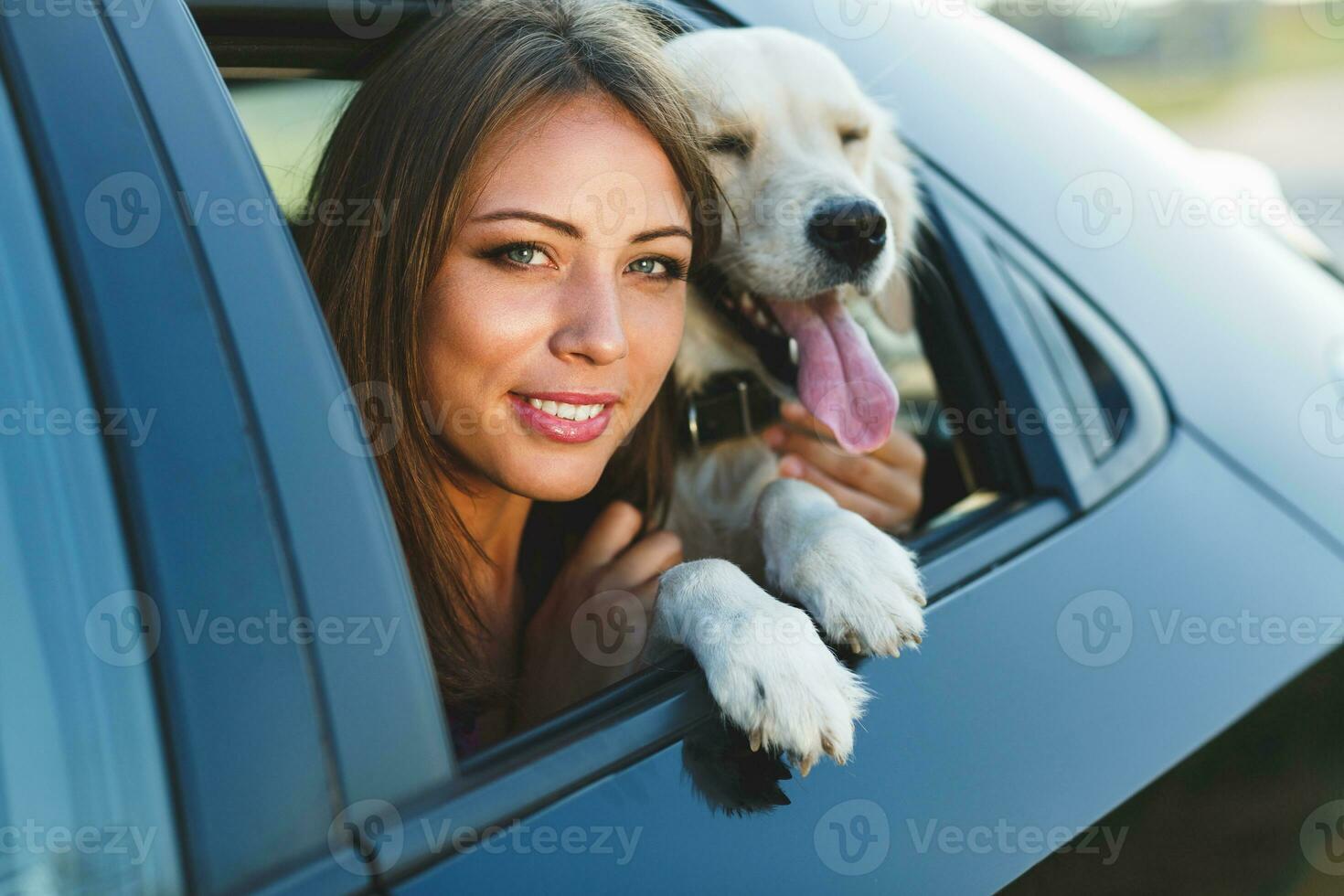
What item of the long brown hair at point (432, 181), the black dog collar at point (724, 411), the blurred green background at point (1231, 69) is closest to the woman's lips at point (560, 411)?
the long brown hair at point (432, 181)

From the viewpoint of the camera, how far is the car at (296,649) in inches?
39.1

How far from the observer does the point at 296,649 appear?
1.06 meters

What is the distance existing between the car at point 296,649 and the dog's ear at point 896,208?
83 cm

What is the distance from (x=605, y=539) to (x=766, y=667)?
61 cm

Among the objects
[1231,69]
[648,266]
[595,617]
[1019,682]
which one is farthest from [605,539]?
[1231,69]

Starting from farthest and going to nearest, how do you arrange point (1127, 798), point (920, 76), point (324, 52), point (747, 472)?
point (747, 472) < point (920, 76) < point (324, 52) < point (1127, 798)

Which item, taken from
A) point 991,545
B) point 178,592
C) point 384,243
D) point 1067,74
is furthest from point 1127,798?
point 1067,74

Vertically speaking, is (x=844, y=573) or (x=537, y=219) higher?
(x=537, y=219)

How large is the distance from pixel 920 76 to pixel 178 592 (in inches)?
65.7

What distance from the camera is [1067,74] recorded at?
95.4 inches

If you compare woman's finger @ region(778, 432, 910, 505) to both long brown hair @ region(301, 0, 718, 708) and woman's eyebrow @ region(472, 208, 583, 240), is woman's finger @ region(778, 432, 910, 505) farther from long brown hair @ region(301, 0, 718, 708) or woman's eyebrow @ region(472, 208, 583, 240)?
woman's eyebrow @ region(472, 208, 583, 240)

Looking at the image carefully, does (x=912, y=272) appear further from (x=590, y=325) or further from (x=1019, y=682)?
(x=1019, y=682)

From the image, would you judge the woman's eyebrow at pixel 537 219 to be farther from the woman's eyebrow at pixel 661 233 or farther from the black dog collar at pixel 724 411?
the black dog collar at pixel 724 411

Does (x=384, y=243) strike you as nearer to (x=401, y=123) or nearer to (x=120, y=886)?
(x=401, y=123)
